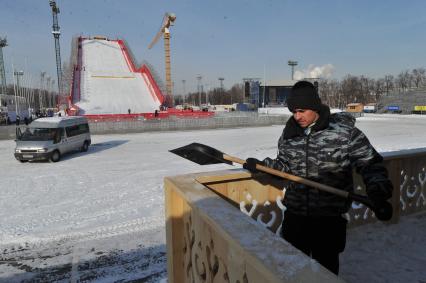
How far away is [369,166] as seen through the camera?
2.23 metres

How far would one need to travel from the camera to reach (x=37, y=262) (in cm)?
445

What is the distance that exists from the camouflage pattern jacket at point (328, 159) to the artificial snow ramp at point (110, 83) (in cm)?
3675

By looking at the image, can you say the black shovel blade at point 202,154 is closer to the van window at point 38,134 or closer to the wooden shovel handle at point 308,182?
the wooden shovel handle at point 308,182

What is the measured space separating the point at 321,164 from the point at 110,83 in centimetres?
4518

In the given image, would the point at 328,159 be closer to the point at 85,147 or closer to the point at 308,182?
the point at 308,182

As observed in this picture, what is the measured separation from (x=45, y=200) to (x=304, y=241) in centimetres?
702

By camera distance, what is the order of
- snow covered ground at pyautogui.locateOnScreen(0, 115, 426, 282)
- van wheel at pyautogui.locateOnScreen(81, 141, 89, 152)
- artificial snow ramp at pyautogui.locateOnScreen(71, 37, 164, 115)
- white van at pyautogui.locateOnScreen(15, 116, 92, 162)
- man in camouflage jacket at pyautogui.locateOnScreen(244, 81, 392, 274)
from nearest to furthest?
1. man in camouflage jacket at pyautogui.locateOnScreen(244, 81, 392, 274)
2. snow covered ground at pyautogui.locateOnScreen(0, 115, 426, 282)
3. white van at pyautogui.locateOnScreen(15, 116, 92, 162)
4. van wheel at pyautogui.locateOnScreen(81, 141, 89, 152)
5. artificial snow ramp at pyautogui.locateOnScreen(71, 37, 164, 115)

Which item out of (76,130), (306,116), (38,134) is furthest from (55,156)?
(306,116)

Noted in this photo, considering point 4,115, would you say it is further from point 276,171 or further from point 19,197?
point 276,171

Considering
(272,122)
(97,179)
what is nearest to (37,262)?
(97,179)

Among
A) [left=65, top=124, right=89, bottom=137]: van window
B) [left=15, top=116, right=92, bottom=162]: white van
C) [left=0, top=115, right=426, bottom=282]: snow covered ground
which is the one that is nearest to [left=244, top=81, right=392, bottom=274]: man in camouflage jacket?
[left=0, top=115, right=426, bottom=282]: snow covered ground

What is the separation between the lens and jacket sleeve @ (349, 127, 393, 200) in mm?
2080

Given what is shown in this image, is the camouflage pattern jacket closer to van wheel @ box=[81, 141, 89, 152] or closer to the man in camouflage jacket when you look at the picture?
the man in camouflage jacket

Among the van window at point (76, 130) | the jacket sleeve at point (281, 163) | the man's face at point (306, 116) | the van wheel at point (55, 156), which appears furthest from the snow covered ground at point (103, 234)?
the van window at point (76, 130)
